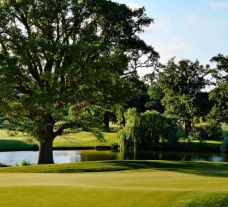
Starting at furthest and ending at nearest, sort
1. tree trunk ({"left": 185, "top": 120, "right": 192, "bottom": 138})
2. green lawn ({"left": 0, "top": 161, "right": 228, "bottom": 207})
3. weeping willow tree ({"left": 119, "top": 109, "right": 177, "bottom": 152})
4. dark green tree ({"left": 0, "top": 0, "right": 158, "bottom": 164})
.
A: tree trunk ({"left": 185, "top": 120, "right": 192, "bottom": 138}) < weeping willow tree ({"left": 119, "top": 109, "right": 177, "bottom": 152}) < dark green tree ({"left": 0, "top": 0, "right": 158, "bottom": 164}) < green lawn ({"left": 0, "top": 161, "right": 228, "bottom": 207})

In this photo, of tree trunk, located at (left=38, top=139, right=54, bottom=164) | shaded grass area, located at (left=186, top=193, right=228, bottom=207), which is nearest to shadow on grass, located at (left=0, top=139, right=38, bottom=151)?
tree trunk, located at (left=38, top=139, right=54, bottom=164)

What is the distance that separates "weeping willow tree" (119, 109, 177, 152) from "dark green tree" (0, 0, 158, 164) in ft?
65.9

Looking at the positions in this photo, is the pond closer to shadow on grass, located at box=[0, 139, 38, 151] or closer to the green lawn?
shadow on grass, located at box=[0, 139, 38, 151]

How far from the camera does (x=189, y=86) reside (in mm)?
83625

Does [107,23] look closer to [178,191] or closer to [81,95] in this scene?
[81,95]

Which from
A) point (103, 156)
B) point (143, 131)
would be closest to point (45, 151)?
point (103, 156)

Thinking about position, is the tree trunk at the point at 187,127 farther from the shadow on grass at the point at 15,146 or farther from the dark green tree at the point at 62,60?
the dark green tree at the point at 62,60

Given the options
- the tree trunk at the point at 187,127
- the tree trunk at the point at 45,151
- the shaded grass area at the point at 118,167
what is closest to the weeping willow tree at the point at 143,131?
the tree trunk at the point at 187,127

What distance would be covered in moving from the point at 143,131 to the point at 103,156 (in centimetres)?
630

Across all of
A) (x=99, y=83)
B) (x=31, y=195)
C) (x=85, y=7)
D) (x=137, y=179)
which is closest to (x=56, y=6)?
(x=85, y=7)

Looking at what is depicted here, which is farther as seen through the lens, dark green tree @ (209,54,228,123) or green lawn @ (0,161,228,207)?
dark green tree @ (209,54,228,123)

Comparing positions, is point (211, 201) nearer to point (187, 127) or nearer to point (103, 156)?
point (103, 156)

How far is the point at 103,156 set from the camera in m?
57.3

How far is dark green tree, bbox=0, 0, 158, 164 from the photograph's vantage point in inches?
1364
